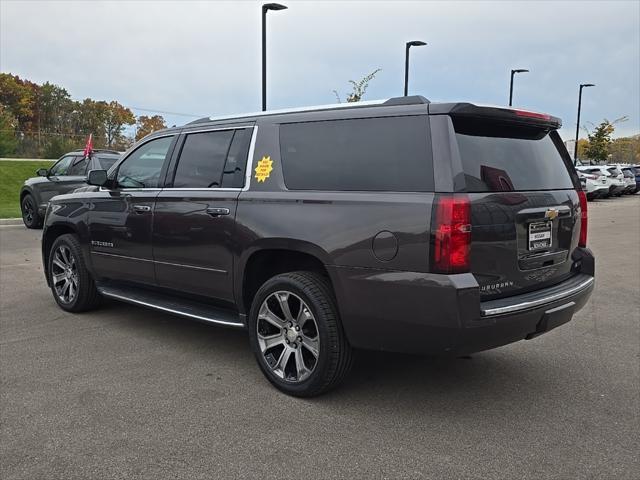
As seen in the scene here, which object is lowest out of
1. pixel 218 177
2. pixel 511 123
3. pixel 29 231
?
pixel 29 231

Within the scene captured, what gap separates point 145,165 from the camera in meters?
5.17

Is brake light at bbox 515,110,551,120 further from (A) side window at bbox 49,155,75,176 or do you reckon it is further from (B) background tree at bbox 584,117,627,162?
(B) background tree at bbox 584,117,627,162

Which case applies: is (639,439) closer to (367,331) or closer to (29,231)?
(367,331)

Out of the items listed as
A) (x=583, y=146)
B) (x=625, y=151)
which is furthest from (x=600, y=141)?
(x=625, y=151)

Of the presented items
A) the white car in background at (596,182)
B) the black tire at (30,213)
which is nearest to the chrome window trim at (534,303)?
the black tire at (30,213)

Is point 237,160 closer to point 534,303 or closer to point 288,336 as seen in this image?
point 288,336

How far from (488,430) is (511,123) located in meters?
1.87

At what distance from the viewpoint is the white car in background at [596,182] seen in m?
28.6

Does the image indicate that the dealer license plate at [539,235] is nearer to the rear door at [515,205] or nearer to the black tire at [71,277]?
the rear door at [515,205]

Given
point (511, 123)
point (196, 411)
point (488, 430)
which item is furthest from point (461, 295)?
point (196, 411)

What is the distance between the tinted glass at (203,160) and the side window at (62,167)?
385 inches

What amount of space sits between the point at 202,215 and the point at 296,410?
5.38ft

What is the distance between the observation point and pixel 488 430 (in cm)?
339

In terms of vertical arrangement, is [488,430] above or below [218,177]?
below
